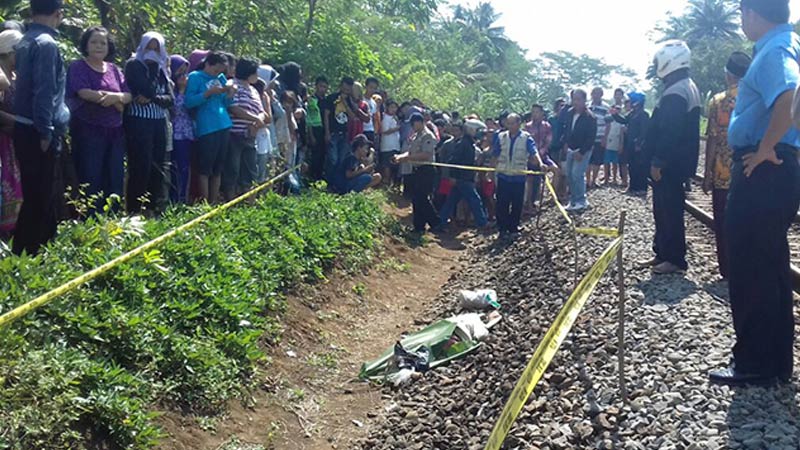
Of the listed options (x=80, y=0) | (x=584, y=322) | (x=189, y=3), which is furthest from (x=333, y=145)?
(x=584, y=322)

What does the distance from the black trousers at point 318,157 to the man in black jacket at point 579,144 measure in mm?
3877

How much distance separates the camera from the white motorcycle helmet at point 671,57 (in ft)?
22.4

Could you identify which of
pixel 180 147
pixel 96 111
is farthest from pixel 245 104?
pixel 96 111

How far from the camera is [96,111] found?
21.5ft

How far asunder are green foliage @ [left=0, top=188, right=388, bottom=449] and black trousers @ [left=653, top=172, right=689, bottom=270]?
3.29 meters

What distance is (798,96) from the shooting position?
341cm

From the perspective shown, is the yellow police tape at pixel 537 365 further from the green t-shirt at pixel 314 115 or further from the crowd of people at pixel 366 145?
the green t-shirt at pixel 314 115

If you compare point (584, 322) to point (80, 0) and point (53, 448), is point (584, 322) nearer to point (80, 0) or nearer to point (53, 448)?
point (53, 448)

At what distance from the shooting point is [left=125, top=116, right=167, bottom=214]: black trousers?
22.9ft

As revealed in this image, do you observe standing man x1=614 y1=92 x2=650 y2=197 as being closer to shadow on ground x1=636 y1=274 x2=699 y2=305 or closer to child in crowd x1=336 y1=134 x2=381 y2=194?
child in crowd x1=336 y1=134 x2=381 y2=194

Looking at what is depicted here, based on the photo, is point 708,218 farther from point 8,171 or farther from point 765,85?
point 8,171

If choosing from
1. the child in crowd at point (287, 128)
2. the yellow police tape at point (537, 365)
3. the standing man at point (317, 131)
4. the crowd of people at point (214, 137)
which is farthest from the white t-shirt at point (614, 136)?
the yellow police tape at point (537, 365)

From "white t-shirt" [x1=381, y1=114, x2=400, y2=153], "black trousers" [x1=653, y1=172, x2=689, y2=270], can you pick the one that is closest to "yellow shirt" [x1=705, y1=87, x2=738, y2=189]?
"black trousers" [x1=653, y1=172, x2=689, y2=270]

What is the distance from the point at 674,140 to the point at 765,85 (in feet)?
8.85
